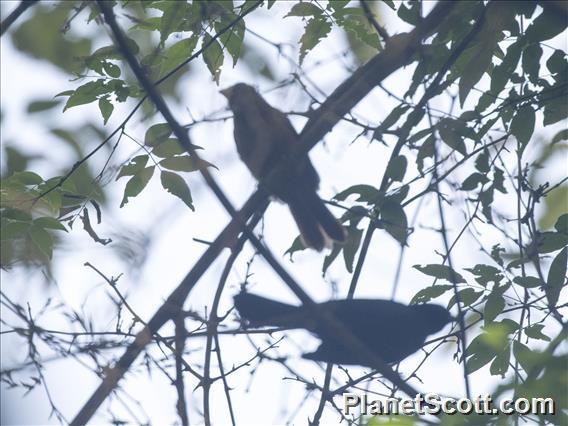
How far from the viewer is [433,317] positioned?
4301 mm

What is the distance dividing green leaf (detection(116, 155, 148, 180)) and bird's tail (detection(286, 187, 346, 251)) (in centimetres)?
127

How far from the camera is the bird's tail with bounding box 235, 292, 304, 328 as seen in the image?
3.29 m

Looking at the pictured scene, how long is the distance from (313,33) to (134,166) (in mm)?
943

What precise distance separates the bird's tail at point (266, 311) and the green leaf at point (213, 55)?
921 mm

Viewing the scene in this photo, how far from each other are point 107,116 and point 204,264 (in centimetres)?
74

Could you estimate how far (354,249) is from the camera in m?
3.55

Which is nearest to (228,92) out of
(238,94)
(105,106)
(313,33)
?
(238,94)

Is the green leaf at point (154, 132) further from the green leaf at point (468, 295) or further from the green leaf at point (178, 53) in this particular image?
the green leaf at point (468, 295)

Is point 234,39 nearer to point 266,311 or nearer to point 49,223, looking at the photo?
point 49,223

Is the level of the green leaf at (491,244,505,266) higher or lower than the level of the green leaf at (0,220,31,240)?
higher

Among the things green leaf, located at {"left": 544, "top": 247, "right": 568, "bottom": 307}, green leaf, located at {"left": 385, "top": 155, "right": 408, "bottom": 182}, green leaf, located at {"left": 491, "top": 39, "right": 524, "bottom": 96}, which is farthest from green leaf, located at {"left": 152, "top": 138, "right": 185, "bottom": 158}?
green leaf, located at {"left": 544, "top": 247, "right": 568, "bottom": 307}

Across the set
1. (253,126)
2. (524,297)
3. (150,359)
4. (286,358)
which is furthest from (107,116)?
(524,297)

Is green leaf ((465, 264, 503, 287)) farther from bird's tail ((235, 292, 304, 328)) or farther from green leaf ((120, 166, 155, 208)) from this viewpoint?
green leaf ((120, 166, 155, 208))

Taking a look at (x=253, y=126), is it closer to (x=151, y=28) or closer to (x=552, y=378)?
(x=151, y=28)
